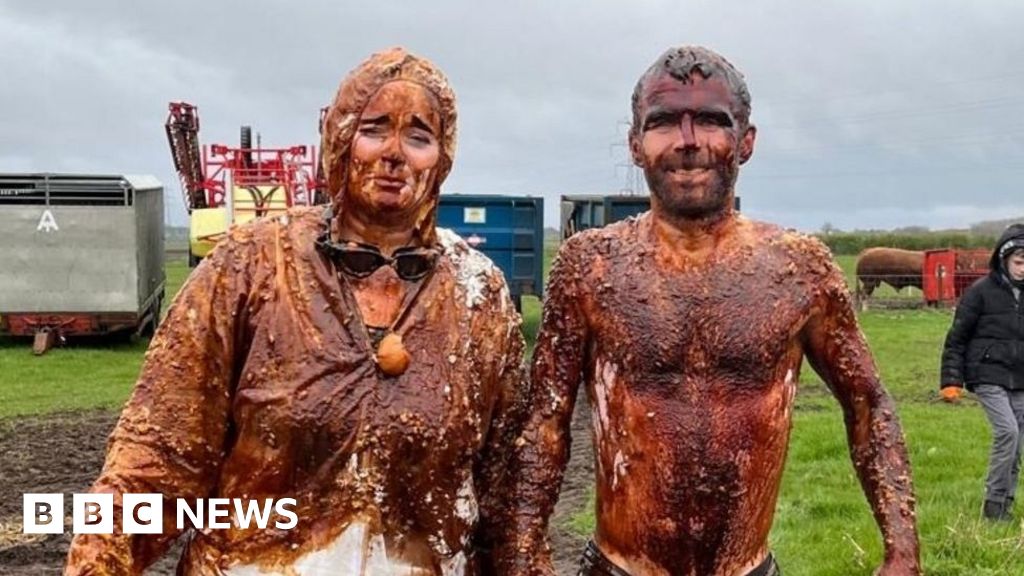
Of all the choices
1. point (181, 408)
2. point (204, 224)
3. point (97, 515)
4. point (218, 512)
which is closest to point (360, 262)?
point (181, 408)

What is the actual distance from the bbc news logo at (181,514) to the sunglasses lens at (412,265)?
47 cm

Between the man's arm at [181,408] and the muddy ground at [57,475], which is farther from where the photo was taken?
the muddy ground at [57,475]

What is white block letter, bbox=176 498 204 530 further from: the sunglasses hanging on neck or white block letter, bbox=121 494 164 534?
the sunglasses hanging on neck

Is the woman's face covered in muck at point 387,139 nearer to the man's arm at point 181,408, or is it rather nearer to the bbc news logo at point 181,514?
the man's arm at point 181,408

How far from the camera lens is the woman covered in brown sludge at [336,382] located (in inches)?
83.6

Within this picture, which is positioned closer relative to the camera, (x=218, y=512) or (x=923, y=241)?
(x=218, y=512)

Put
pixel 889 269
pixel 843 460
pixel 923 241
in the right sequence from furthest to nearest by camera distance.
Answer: pixel 923 241, pixel 889 269, pixel 843 460

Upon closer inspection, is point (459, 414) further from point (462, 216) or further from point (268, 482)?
point (462, 216)

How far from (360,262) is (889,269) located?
2200cm

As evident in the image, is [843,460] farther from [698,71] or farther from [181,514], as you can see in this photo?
[181,514]

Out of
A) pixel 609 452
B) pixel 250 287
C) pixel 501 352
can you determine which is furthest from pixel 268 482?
pixel 609 452

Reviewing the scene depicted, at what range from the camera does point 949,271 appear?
70.3 feet

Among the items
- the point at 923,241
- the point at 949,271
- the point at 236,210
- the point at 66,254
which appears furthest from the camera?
the point at 923,241

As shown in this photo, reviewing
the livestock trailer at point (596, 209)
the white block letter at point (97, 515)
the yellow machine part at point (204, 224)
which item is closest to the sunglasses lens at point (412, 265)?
the white block letter at point (97, 515)
